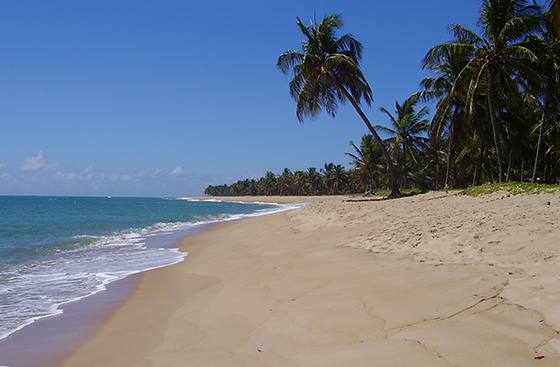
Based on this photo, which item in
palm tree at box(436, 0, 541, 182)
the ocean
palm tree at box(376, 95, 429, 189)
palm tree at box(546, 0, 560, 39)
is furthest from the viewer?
palm tree at box(376, 95, 429, 189)

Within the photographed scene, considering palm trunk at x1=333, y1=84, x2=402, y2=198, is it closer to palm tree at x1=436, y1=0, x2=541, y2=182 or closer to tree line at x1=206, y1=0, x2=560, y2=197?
tree line at x1=206, y1=0, x2=560, y2=197

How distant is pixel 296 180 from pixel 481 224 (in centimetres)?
8956

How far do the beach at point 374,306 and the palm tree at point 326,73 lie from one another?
558 inches

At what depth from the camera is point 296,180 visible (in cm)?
9650

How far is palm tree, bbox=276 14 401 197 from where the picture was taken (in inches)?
820

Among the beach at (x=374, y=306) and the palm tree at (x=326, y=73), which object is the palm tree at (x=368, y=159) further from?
the beach at (x=374, y=306)

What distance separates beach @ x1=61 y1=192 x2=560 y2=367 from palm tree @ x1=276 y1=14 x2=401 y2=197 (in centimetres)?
1418

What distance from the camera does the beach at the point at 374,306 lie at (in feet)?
10.5

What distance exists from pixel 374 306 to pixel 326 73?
18.4 metres

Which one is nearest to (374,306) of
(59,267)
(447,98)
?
(59,267)

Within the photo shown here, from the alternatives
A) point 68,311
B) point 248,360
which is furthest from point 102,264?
point 248,360

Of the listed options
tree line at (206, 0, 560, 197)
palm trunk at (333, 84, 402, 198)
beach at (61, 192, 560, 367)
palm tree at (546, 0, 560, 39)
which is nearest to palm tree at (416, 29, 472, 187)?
tree line at (206, 0, 560, 197)

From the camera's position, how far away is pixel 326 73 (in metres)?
21.0

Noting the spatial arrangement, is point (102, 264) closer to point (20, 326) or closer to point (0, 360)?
point (20, 326)
